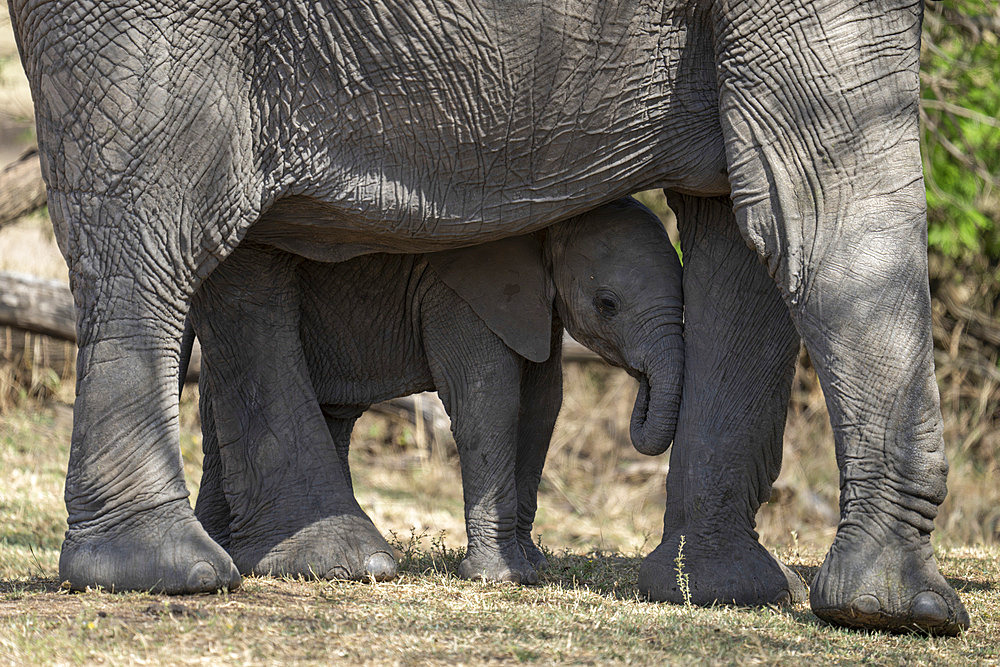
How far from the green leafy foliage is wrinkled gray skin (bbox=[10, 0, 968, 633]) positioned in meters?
5.24

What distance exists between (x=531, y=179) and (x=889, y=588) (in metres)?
1.93

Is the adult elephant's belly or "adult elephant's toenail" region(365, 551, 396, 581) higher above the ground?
the adult elephant's belly

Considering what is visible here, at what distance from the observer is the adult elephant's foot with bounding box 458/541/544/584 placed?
5.08 meters

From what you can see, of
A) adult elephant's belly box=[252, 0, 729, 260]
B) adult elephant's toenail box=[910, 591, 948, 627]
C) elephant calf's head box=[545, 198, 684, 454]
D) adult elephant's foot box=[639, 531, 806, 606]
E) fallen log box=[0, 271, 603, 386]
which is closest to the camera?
adult elephant's toenail box=[910, 591, 948, 627]

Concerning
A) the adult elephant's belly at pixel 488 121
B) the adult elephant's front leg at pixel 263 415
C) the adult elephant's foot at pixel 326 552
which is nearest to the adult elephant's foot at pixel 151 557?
the adult elephant's foot at pixel 326 552

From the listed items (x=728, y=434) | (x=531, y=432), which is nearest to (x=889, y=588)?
(x=728, y=434)

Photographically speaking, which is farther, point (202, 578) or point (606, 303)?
point (606, 303)

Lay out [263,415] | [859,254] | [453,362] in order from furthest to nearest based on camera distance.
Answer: [453,362]
[263,415]
[859,254]

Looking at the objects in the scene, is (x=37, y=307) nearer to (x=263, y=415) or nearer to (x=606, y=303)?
(x=263, y=415)

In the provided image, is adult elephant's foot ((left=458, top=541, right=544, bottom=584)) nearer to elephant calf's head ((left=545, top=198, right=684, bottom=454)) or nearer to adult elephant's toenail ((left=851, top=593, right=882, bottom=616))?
elephant calf's head ((left=545, top=198, right=684, bottom=454))

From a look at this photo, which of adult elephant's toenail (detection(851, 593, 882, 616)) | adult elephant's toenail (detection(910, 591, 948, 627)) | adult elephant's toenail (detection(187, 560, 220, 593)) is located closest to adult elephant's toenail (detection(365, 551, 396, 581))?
adult elephant's toenail (detection(187, 560, 220, 593))

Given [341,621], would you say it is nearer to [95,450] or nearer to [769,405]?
[95,450]

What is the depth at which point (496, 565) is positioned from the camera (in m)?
5.11

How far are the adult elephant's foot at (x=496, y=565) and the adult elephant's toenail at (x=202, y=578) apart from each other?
3.62 feet
